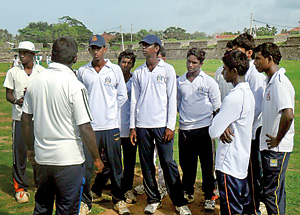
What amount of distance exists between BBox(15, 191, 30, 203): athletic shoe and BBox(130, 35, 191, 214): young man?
6.14ft

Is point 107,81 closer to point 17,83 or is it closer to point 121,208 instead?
point 17,83

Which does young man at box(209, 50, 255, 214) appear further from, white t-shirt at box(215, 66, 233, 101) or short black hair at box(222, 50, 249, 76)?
white t-shirt at box(215, 66, 233, 101)

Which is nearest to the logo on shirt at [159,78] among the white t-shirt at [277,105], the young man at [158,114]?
the young man at [158,114]

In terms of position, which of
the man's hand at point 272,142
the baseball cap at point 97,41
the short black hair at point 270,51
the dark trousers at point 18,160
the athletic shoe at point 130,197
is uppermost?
the baseball cap at point 97,41

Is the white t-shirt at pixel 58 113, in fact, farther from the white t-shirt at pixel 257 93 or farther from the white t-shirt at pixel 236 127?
the white t-shirt at pixel 257 93

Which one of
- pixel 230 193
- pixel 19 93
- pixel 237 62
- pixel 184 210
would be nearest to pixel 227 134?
pixel 230 193

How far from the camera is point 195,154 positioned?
4.73 m

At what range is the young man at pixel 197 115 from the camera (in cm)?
458

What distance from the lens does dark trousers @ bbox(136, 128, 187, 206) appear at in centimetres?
443

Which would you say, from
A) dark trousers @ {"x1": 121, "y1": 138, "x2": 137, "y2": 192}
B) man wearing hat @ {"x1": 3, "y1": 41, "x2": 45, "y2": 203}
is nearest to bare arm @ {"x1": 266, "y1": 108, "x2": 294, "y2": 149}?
dark trousers @ {"x1": 121, "y1": 138, "x2": 137, "y2": 192}

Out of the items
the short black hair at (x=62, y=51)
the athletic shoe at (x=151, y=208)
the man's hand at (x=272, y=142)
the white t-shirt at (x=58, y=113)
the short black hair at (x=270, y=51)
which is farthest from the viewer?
the athletic shoe at (x=151, y=208)

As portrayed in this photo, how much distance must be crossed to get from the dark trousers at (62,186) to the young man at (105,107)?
117 centimetres

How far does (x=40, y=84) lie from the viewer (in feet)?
9.97

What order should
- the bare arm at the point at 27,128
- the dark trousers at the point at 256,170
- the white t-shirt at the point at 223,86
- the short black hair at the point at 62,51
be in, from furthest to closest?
1. the white t-shirt at the point at 223,86
2. the dark trousers at the point at 256,170
3. the bare arm at the point at 27,128
4. the short black hair at the point at 62,51
